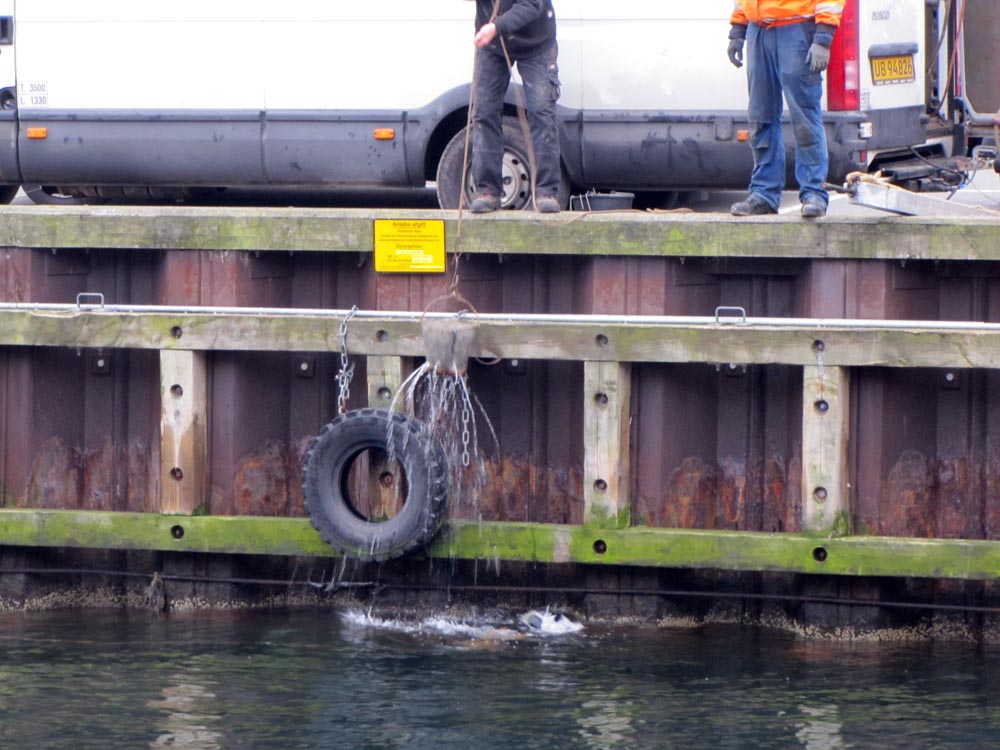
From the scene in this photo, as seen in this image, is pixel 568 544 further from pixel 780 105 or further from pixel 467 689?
pixel 780 105

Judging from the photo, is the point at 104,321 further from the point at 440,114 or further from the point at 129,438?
the point at 440,114

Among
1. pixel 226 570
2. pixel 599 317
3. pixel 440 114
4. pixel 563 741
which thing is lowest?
pixel 563 741

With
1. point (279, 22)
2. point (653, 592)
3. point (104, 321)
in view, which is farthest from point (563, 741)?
point (279, 22)

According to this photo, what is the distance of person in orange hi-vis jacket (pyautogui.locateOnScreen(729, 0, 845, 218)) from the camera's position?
774cm

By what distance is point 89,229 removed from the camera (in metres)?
8.00

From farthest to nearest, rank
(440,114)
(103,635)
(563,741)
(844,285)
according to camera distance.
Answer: (440,114), (103,635), (844,285), (563,741)

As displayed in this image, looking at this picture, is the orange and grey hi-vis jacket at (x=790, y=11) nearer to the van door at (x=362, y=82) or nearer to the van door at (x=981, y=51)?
the van door at (x=362, y=82)

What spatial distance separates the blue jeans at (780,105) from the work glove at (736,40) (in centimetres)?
6

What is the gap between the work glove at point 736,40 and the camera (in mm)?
8086

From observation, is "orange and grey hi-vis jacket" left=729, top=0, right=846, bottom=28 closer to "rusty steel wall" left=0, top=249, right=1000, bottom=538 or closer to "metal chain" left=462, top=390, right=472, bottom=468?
"rusty steel wall" left=0, top=249, right=1000, bottom=538

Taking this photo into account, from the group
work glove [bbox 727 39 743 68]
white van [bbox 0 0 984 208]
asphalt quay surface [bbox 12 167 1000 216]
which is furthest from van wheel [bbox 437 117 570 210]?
asphalt quay surface [bbox 12 167 1000 216]

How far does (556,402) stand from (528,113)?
146cm

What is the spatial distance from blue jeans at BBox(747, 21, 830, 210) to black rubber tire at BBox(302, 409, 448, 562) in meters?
1.96

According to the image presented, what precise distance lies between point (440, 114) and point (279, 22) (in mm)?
→ 1025
